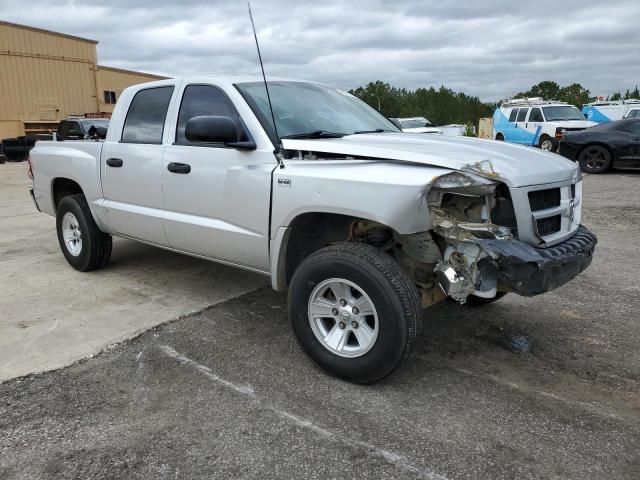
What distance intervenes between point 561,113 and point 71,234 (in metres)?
18.4

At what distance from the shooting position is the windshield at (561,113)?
19.6 metres

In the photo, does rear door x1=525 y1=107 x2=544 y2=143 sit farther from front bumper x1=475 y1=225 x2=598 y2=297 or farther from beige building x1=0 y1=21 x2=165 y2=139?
beige building x1=0 y1=21 x2=165 y2=139

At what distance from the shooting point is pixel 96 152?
5219 millimetres

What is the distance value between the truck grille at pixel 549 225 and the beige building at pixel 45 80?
26894mm

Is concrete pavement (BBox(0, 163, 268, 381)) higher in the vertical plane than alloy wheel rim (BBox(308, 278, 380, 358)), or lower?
lower

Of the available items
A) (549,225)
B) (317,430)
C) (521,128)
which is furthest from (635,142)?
(317,430)

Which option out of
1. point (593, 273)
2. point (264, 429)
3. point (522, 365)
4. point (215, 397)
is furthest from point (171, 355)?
point (593, 273)

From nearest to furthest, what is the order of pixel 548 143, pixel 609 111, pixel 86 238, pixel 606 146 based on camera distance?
1. pixel 86 238
2. pixel 606 146
3. pixel 548 143
4. pixel 609 111

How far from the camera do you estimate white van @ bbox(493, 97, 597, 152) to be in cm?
1895

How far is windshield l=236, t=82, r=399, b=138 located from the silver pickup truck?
0.05 feet

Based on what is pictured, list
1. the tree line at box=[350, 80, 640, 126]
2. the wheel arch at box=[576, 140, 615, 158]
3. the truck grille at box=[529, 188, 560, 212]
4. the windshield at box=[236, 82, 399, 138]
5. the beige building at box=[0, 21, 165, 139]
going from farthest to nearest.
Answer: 1. the tree line at box=[350, 80, 640, 126]
2. the beige building at box=[0, 21, 165, 139]
3. the wheel arch at box=[576, 140, 615, 158]
4. the windshield at box=[236, 82, 399, 138]
5. the truck grille at box=[529, 188, 560, 212]

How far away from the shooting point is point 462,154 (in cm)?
320

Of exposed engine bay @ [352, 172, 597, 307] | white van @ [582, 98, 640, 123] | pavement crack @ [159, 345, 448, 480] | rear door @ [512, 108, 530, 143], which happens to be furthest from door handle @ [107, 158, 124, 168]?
white van @ [582, 98, 640, 123]

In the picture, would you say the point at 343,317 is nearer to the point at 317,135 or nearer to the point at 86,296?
the point at 317,135
